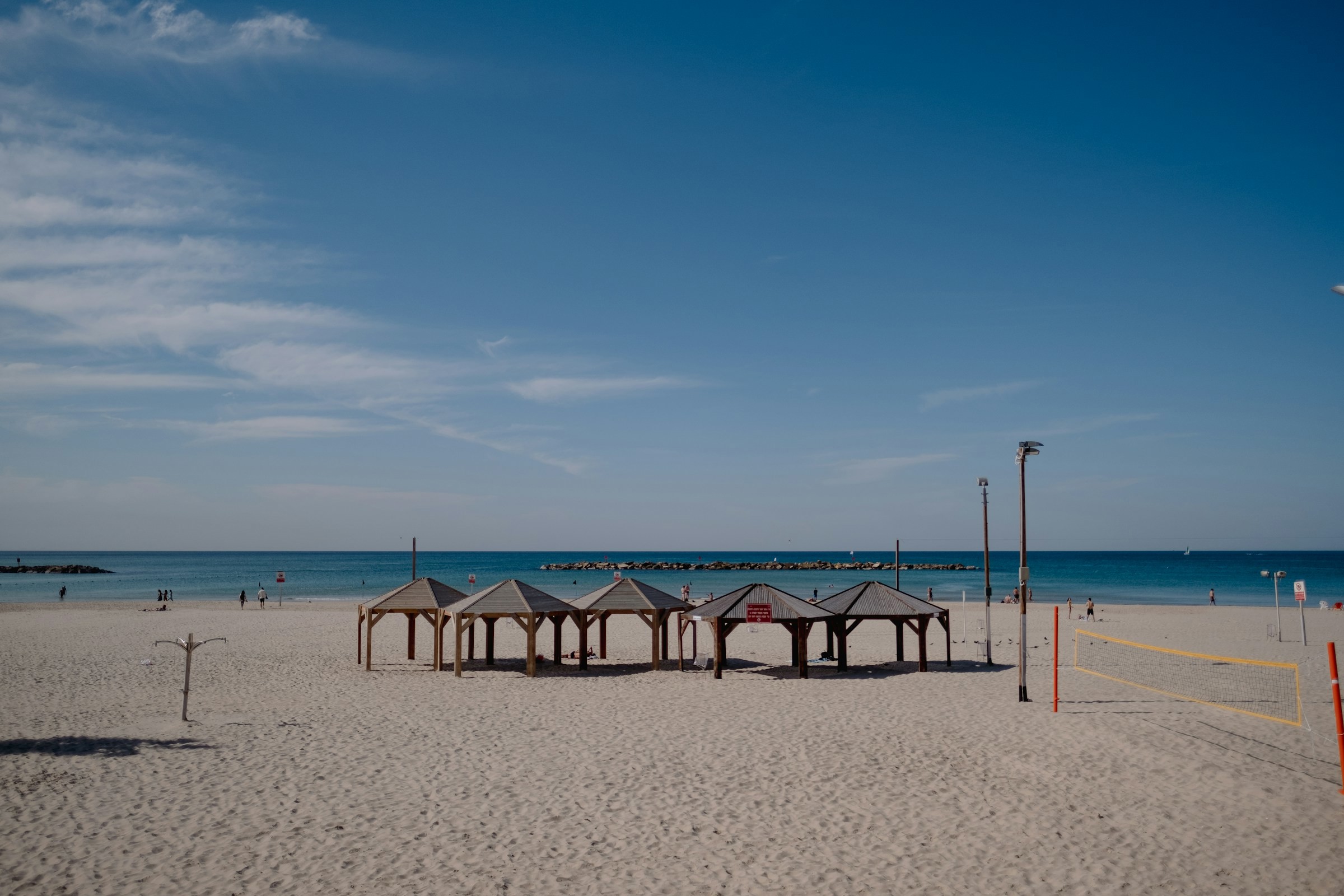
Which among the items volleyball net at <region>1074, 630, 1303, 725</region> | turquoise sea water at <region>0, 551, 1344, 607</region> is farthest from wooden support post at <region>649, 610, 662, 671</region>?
turquoise sea water at <region>0, 551, 1344, 607</region>

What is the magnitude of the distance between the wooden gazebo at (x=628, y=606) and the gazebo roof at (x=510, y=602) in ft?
2.04

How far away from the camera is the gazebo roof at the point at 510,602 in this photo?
19.7m

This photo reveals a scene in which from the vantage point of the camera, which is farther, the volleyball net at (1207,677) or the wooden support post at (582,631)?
the wooden support post at (582,631)

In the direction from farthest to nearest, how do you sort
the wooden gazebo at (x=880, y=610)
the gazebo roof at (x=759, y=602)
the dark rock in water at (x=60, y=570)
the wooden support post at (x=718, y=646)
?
the dark rock in water at (x=60, y=570)
the wooden gazebo at (x=880, y=610)
the gazebo roof at (x=759, y=602)
the wooden support post at (x=718, y=646)

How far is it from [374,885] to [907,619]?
1600 centimetres

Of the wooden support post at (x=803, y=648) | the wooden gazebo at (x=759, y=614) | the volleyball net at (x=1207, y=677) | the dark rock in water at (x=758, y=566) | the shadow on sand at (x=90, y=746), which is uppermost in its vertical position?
the wooden gazebo at (x=759, y=614)

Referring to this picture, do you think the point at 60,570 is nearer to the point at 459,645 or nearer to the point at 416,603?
the point at 416,603

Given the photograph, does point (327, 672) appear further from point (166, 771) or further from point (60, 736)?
point (166, 771)

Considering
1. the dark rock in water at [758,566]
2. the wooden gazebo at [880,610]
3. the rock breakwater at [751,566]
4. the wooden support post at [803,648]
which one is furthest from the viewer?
the dark rock in water at [758,566]

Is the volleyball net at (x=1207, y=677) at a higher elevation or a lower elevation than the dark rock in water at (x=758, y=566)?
higher

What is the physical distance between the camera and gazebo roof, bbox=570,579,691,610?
67.7 ft

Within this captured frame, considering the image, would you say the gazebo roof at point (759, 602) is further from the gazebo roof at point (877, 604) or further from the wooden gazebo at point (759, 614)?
the gazebo roof at point (877, 604)

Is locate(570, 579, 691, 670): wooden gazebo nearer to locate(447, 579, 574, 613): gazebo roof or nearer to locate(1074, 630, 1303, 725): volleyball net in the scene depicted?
locate(447, 579, 574, 613): gazebo roof

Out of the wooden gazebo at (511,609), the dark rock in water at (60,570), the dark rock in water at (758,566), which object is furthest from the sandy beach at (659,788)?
the dark rock in water at (60,570)
